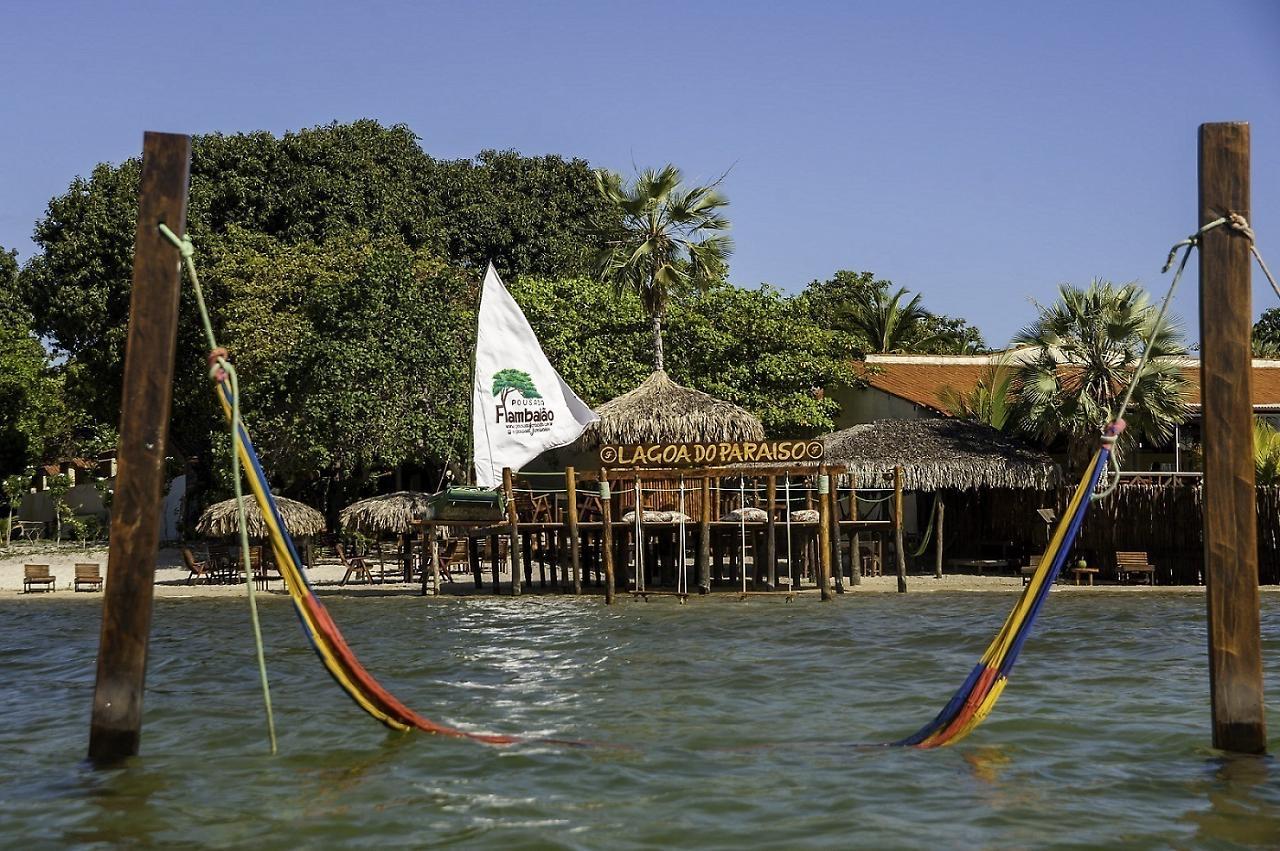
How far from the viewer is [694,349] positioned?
1272 inches

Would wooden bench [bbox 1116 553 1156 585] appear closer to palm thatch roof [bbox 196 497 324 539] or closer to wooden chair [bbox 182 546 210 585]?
palm thatch roof [bbox 196 497 324 539]

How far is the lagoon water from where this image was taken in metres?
7.33

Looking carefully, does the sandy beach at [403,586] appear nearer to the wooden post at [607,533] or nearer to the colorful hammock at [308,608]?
the wooden post at [607,533]

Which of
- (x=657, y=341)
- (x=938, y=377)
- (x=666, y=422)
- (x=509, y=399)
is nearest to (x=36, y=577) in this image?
(x=509, y=399)

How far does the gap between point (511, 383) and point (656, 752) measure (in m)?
14.2

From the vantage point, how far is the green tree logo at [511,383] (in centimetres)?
2303

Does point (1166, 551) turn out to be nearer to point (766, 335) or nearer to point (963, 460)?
point (963, 460)

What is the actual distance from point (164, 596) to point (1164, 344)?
18.2m

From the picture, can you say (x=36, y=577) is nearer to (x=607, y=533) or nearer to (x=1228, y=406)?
(x=607, y=533)

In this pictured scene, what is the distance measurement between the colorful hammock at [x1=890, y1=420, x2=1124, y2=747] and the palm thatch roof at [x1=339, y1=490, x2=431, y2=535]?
19.3 m

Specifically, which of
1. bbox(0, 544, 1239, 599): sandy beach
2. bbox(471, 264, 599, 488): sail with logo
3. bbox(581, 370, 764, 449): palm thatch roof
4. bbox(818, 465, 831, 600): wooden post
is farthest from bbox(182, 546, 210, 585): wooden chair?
bbox(818, 465, 831, 600): wooden post

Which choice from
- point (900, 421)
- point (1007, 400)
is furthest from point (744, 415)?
point (1007, 400)

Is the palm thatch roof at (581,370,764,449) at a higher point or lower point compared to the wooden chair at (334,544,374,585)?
higher

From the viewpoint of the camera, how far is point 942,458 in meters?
26.9
